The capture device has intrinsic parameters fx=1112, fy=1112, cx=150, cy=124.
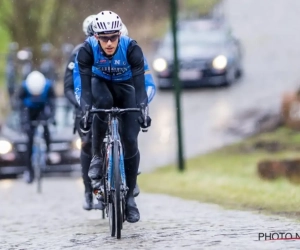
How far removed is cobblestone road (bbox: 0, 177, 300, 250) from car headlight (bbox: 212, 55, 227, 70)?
53.0ft

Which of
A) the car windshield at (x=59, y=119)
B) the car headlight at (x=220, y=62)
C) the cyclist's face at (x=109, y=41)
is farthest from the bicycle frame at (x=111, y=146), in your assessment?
the car headlight at (x=220, y=62)

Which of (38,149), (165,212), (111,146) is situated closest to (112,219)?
(111,146)

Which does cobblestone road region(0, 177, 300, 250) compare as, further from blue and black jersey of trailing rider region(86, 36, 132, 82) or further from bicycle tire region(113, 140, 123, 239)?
blue and black jersey of trailing rider region(86, 36, 132, 82)

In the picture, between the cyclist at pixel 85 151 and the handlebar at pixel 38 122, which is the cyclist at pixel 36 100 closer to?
the handlebar at pixel 38 122

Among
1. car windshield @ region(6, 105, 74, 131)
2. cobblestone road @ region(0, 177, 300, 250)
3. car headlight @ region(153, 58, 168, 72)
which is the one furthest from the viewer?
car headlight @ region(153, 58, 168, 72)

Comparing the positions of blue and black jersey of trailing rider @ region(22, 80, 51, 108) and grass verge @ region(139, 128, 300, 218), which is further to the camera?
blue and black jersey of trailing rider @ region(22, 80, 51, 108)

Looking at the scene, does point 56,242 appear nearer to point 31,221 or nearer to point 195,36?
point 31,221

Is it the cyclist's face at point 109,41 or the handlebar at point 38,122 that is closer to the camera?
the cyclist's face at point 109,41

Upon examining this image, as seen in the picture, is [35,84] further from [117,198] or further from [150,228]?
[117,198]

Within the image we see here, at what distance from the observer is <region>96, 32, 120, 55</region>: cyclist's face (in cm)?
965

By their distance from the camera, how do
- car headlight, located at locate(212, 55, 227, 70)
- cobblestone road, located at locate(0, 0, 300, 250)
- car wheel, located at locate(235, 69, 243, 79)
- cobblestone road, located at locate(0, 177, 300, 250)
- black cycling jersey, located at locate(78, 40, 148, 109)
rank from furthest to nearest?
car wheel, located at locate(235, 69, 243, 79) → car headlight, located at locate(212, 55, 227, 70) → black cycling jersey, located at locate(78, 40, 148, 109) → cobblestone road, located at locate(0, 0, 300, 250) → cobblestone road, located at locate(0, 177, 300, 250)

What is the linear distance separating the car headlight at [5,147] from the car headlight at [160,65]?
958 centimetres

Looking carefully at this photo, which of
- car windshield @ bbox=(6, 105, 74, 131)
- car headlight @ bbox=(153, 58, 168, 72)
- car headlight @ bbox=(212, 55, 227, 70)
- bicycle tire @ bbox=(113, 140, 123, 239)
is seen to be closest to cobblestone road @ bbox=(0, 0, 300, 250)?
bicycle tire @ bbox=(113, 140, 123, 239)

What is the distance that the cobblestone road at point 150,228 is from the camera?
9.03 meters
